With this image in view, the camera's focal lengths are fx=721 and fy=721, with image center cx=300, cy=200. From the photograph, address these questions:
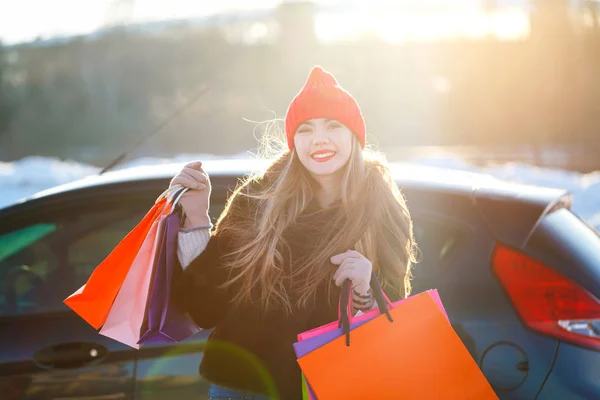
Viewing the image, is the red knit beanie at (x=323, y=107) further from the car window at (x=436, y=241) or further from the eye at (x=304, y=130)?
the car window at (x=436, y=241)

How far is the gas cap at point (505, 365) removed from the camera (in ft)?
7.87

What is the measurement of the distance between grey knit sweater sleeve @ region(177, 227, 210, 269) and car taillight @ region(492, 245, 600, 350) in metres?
1.05

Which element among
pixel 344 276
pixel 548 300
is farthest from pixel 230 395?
pixel 548 300

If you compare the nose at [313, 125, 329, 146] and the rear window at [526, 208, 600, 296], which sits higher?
the nose at [313, 125, 329, 146]

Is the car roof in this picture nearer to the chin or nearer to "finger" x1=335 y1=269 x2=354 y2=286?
the chin

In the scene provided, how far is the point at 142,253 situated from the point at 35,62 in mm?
30371

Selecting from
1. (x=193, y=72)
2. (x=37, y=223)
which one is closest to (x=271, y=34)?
(x=193, y=72)

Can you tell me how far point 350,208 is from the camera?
2256 millimetres

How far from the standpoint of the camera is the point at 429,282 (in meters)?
2.64

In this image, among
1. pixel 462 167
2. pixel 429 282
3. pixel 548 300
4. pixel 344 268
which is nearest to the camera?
pixel 344 268

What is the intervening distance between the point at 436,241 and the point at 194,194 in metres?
0.97

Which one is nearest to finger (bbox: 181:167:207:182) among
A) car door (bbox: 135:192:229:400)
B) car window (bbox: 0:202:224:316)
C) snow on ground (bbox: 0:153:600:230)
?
car door (bbox: 135:192:229:400)

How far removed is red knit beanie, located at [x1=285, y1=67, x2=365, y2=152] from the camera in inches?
88.8

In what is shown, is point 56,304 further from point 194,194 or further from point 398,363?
point 398,363
